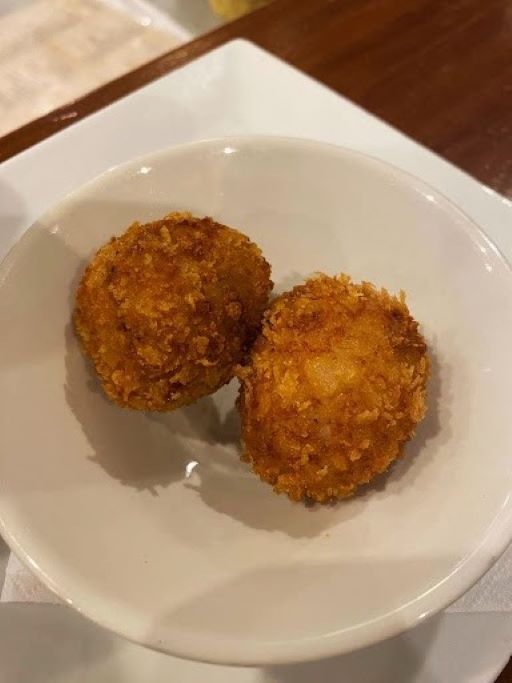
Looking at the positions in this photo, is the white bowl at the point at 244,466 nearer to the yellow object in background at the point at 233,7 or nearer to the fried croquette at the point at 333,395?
the fried croquette at the point at 333,395

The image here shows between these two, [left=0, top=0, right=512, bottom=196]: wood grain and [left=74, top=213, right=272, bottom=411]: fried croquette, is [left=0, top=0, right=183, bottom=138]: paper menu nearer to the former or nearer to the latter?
[left=0, top=0, right=512, bottom=196]: wood grain

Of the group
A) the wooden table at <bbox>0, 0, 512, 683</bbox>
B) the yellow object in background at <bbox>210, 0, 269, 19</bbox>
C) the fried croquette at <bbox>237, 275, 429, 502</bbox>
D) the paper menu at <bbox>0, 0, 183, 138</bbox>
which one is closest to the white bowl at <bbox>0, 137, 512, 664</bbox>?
the fried croquette at <bbox>237, 275, 429, 502</bbox>

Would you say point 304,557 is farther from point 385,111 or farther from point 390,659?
point 385,111

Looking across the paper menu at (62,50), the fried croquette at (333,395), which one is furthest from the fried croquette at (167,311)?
the paper menu at (62,50)

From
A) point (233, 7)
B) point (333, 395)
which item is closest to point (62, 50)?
point (233, 7)

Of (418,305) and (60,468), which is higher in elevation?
(418,305)

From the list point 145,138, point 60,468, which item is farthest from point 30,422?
point 145,138
